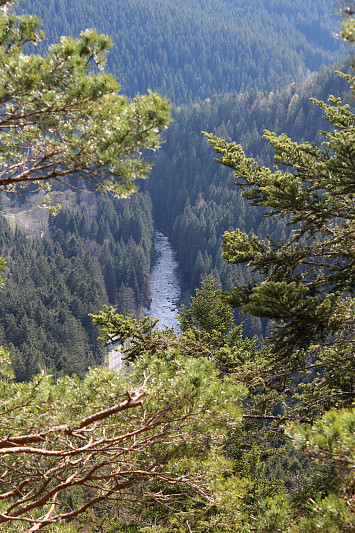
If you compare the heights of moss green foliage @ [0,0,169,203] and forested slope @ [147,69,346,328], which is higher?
forested slope @ [147,69,346,328]

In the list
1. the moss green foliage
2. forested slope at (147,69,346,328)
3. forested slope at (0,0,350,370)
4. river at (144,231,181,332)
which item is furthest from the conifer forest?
forested slope at (147,69,346,328)

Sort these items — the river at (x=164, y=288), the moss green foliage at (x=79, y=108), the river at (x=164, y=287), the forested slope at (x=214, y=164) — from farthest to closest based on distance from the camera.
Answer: the forested slope at (x=214, y=164), the river at (x=164, y=287), the river at (x=164, y=288), the moss green foliage at (x=79, y=108)

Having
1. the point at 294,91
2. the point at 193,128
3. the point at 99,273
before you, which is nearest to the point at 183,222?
the point at 99,273

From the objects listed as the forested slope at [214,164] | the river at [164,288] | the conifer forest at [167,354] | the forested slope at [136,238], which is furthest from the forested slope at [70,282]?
the conifer forest at [167,354]

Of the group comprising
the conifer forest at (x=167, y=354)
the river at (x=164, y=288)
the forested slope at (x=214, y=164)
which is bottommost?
the river at (x=164, y=288)

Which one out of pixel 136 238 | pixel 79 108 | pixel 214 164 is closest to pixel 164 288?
pixel 136 238

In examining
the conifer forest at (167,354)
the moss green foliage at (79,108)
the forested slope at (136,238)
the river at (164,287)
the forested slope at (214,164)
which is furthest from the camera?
the forested slope at (214,164)

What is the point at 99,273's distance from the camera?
103 meters

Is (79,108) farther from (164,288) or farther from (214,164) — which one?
(214,164)

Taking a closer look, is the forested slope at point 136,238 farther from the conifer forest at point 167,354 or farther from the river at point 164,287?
the conifer forest at point 167,354

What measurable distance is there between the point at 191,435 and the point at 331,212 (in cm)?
438

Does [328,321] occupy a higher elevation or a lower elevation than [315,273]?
lower

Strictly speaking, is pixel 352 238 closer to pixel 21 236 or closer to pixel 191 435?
pixel 191 435

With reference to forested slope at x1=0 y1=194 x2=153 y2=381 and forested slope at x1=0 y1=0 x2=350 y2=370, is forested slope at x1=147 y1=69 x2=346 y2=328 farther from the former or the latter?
forested slope at x1=0 y1=194 x2=153 y2=381
